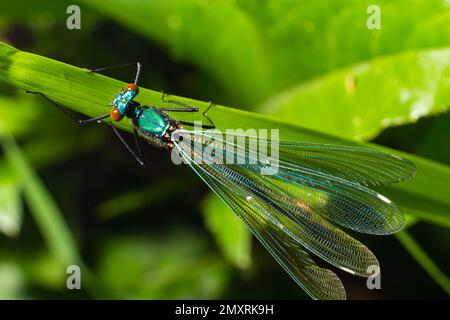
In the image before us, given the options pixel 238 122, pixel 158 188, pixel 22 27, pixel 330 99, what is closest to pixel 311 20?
pixel 330 99

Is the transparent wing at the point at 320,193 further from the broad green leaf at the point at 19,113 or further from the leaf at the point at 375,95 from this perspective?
the broad green leaf at the point at 19,113

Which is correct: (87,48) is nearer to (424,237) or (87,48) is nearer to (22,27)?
(22,27)

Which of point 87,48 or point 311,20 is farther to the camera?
point 87,48

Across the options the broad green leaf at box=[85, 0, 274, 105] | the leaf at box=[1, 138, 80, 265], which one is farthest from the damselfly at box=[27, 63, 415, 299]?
the leaf at box=[1, 138, 80, 265]

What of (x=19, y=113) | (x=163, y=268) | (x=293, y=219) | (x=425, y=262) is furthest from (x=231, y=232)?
(x=19, y=113)

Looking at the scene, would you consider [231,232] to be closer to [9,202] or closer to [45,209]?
[45,209]

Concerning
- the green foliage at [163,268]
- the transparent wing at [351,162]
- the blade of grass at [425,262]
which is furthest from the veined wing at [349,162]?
the green foliage at [163,268]

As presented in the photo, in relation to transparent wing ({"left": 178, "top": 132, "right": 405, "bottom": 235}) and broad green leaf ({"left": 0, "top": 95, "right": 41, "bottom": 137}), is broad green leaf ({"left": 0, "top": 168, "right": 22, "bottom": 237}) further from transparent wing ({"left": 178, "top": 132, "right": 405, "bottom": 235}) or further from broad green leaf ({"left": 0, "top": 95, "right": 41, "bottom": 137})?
transparent wing ({"left": 178, "top": 132, "right": 405, "bottom": 235})
